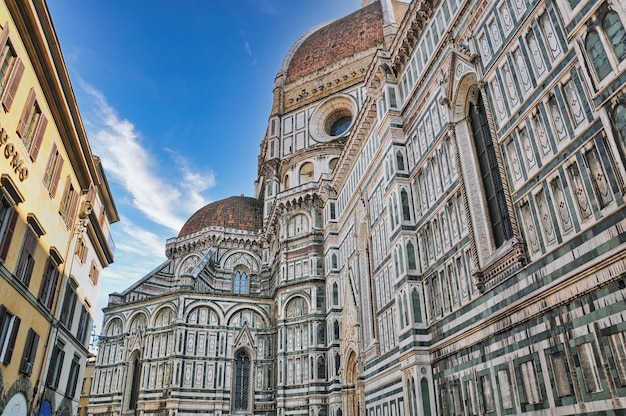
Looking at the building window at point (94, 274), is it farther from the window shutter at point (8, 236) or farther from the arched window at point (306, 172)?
the arched window at point (306, 172)

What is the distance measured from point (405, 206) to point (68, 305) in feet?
39.8

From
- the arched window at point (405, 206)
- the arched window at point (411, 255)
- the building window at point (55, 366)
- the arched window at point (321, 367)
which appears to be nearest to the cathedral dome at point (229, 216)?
the arched window at point (321, 367)

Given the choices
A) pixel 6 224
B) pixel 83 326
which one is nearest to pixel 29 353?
pixel 6 224

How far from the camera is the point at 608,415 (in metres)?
8.97

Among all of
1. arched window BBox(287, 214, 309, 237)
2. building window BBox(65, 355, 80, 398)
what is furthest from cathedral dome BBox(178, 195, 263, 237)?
building window BBox(65, 355, 80, 398)

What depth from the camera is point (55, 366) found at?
1662cm

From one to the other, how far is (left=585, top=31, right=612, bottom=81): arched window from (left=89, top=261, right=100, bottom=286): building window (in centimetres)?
1896

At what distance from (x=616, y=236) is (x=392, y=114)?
11.8m

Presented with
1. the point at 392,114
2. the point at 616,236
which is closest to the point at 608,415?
the point at 616,236

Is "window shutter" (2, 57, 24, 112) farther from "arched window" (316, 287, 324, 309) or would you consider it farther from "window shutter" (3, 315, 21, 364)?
"arched window" (316, 287, 324, 309)

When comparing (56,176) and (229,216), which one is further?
(229,216)

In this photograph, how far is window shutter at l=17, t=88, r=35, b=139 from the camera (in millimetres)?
12133

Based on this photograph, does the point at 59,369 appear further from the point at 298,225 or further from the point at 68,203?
the point at 298,225

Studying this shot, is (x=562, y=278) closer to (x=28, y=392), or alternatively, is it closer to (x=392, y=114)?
(x=392, y=114)
